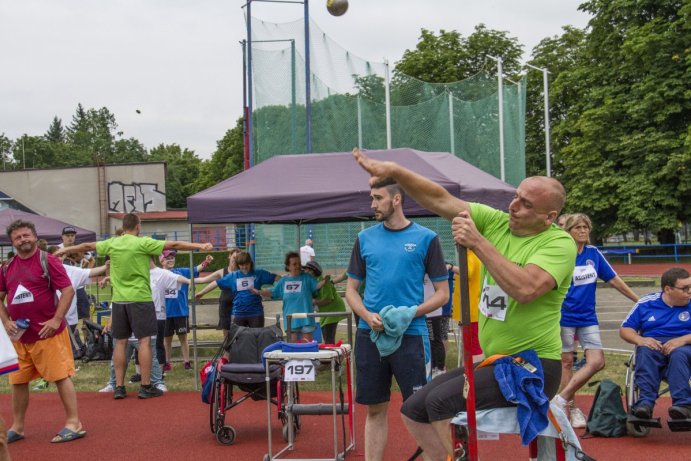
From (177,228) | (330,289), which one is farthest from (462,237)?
(177,228)

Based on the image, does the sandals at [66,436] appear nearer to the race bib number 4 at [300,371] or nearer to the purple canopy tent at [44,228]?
the race bib number 4 at [300,371]

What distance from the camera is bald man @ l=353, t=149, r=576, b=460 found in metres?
4.04

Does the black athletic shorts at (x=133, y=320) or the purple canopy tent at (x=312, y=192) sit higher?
the purple canopy tent at (x=312, y=192)

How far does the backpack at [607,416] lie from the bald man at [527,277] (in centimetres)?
350

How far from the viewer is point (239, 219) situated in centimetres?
984

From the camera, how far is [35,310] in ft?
25.2

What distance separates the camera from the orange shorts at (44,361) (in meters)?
7.67

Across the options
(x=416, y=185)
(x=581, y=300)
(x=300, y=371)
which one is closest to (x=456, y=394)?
(x=416, y=185)

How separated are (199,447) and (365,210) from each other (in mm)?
3327

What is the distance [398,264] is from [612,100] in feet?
115

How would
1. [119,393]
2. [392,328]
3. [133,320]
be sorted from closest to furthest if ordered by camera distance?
[392,328] → [133,320] → [119,393]

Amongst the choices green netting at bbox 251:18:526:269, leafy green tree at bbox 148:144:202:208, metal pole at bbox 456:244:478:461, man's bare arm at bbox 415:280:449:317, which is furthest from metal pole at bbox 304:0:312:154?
leafy green tree at bbox 148:144:202:208

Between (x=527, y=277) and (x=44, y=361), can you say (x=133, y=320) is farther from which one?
(x=527, y=277)

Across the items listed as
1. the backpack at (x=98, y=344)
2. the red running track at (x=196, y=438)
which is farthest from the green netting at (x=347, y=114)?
the red running track at (x=196, y=438)
